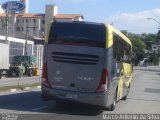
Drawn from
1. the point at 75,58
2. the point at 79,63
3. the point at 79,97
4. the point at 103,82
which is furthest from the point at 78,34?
the point at 79,97

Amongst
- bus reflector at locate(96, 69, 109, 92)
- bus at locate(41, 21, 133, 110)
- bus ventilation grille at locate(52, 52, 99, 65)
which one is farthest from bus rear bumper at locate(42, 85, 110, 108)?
bus ventilation grille at locate(52, 52, 99, 65)

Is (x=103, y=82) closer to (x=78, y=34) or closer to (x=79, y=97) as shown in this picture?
(x=79, y=97)

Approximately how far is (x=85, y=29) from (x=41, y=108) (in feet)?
10.6

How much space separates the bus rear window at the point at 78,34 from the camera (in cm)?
1659

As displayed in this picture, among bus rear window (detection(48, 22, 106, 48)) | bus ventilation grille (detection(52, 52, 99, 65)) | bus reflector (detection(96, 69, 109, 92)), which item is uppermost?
bus rear window (detection(48, 22, 106, 48))

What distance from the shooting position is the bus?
16.4 m

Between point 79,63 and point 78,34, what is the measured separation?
0.98 metres

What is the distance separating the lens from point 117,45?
18250 millimetres

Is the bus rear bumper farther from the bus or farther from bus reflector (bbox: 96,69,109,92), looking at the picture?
bus reflector (bbox: 96,69,109,92)

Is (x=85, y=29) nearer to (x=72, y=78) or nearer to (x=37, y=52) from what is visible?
(x=72, y=78)

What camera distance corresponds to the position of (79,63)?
1659 centimetres

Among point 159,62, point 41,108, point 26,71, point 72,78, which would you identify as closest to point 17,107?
point 41,108

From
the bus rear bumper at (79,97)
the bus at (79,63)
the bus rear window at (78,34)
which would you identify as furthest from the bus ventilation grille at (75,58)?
the bus rear bumper at (79,97)

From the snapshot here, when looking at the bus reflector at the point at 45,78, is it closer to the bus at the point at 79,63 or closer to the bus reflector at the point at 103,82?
the bus at the point at 79,63
